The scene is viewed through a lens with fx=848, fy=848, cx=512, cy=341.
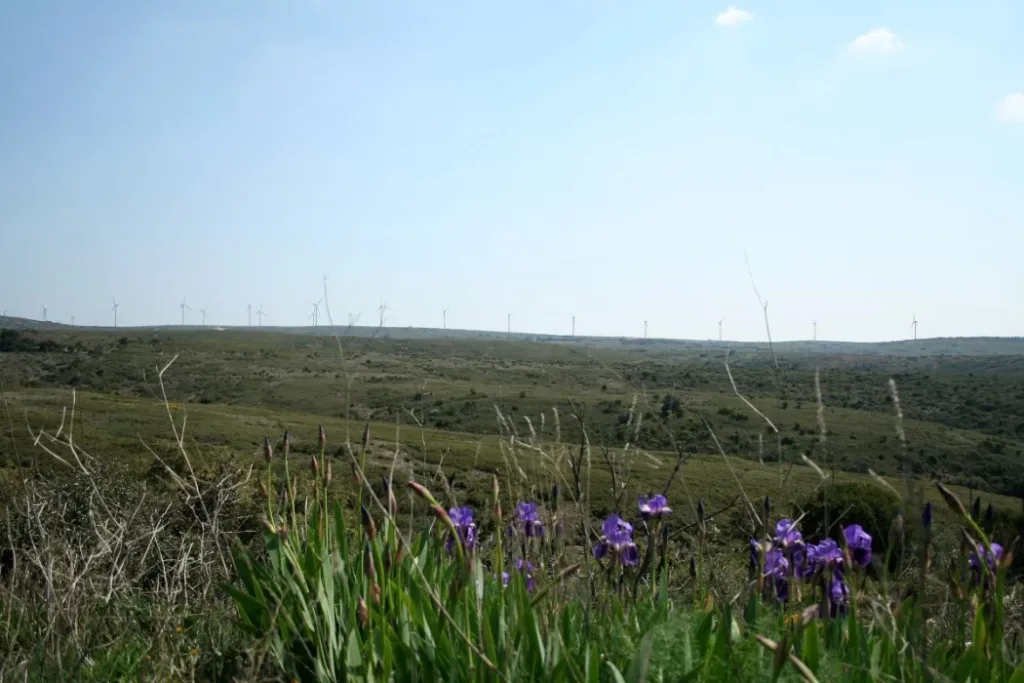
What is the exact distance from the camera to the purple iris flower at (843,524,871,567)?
10.3 feet

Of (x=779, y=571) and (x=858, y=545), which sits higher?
(x=858, y=545)

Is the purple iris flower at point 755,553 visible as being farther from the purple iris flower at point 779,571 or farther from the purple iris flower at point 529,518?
the purple iris flower at point 529,518

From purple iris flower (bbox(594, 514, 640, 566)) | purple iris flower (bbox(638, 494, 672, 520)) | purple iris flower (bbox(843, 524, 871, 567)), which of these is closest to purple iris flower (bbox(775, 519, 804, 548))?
purple iris flower (bbox(843, 524, 871, 567))

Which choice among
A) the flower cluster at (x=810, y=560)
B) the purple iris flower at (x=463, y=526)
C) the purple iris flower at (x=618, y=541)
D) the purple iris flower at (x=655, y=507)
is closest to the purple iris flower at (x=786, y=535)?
the flower cluster at (x=810, y=560)

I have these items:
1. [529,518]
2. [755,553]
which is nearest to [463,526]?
[529,518]

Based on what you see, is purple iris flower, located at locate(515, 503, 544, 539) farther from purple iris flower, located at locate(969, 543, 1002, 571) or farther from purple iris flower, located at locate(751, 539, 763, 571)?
purple iris flower, located at locate(969, 543, 1002, 571)

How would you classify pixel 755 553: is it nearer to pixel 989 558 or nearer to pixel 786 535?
pixel 786 535

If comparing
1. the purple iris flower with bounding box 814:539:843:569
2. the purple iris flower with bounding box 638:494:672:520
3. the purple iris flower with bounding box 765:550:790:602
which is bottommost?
the purple iris flower with bounding box 765:550:790:602

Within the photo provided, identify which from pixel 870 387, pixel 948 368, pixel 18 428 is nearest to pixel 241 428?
pixel 18 428

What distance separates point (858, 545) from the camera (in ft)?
10.4

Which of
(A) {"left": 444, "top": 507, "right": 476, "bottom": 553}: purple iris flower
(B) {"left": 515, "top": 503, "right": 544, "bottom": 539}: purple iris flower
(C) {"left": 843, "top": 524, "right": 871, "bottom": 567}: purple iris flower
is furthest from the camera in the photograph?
(B) {"left": 515, "top": 503, "right": 544, "bottom": 539}: purple iris flower

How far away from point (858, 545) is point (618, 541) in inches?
36.1

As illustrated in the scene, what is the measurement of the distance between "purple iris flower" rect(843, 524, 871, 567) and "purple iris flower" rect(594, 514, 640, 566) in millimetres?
848

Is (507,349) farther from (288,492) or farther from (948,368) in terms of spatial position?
(288,492)
